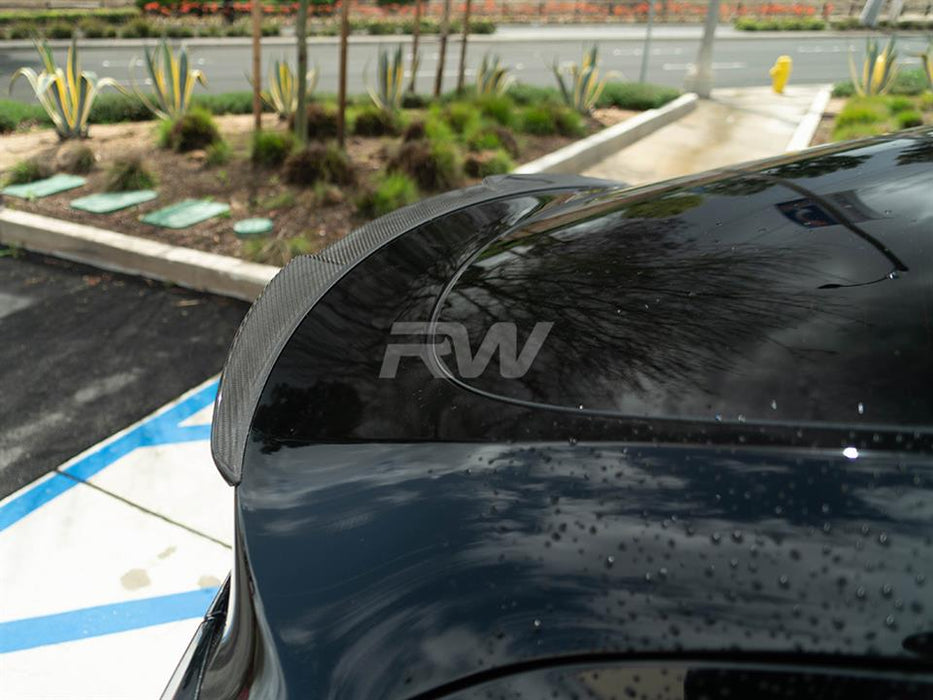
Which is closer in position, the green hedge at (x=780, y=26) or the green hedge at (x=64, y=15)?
the green hedge at (x=64, y=15)

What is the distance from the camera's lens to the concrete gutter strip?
920 cm

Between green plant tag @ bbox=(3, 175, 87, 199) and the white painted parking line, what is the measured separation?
11.8 feet

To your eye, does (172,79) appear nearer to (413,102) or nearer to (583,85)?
(413,102)

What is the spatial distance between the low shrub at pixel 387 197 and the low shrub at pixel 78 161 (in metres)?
2.81

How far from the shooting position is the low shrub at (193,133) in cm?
737

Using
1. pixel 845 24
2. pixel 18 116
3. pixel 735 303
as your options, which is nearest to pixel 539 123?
pixel 18 116

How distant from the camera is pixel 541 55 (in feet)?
78.0

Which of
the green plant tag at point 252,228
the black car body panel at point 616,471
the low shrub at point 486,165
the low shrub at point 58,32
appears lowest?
the low shrub at point 58,32

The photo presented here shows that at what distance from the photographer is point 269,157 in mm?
6750

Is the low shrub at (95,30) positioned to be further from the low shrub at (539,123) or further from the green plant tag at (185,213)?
the green plant tag at (185,213)

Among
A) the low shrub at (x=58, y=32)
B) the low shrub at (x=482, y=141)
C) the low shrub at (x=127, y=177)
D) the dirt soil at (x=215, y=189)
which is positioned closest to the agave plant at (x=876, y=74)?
the dirt soil at (x=215, y=189)

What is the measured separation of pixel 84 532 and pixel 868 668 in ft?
9.67

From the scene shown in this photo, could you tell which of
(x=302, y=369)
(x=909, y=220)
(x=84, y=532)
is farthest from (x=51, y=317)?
(x=909, y=220)

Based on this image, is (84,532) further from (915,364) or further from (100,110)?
(100,110)
